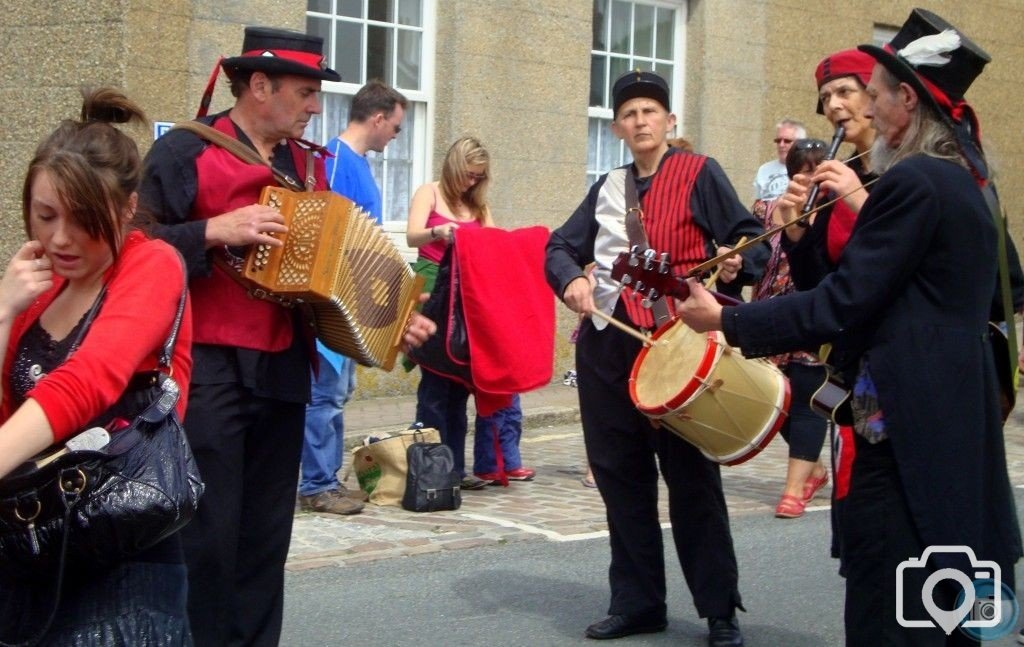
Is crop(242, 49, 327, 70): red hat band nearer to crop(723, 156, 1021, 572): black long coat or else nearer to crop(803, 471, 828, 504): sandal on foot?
crop(723, 156, 1021, 572): black long coat

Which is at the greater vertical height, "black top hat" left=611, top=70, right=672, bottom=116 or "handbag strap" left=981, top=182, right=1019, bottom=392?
"black top hat" left=611, top=70, right=672, bottom=116

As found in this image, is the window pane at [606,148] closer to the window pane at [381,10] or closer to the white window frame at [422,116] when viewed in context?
the white window frame at [422,116]

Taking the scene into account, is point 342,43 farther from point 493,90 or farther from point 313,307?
point 313,307

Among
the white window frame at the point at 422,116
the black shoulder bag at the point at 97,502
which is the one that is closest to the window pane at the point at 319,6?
the white window frame at the point at 422,116

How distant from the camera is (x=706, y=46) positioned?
46.9 feet

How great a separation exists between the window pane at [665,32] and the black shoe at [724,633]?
374 inches

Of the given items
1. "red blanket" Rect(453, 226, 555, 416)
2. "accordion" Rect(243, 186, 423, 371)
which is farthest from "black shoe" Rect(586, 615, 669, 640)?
"red blanket" Rect(453, 226, 555, 416)

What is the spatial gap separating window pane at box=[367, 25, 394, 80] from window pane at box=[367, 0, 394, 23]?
79 mm

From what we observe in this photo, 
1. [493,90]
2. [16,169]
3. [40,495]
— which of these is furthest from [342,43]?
[40,495]

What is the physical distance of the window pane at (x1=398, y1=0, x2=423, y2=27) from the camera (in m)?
12.1

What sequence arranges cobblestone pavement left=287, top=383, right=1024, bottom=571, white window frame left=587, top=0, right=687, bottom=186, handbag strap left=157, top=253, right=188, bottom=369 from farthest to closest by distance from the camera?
white window frame left=587, top=0, right=687, bottom=186
cobblestone pavement left=287, top=383, right=1024, bottom=571
handbag strap left=157, top=253, right=188, bottom=369

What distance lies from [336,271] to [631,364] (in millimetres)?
1669

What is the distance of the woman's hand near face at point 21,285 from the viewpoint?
3.00 metres

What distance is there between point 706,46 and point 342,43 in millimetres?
4122
